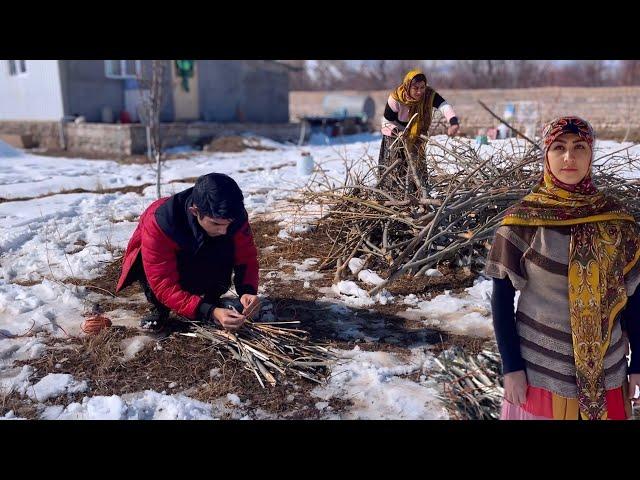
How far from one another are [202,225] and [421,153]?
2304 mm

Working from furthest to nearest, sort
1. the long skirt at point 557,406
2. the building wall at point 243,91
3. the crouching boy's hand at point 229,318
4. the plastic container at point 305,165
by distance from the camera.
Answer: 1. the building wall at point 243,91
2. the plastic container at point 305,165
3. the crouching boy's hand at point 229,318
4. the long skirt at point 557,406

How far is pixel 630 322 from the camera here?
68.3 inches

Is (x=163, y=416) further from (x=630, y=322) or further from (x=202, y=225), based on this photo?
(x=630, y=322)

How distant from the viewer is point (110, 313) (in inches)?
145

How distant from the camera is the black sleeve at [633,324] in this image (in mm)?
1714

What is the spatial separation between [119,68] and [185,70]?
1.87 m

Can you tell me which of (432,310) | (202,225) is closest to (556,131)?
(202,225)

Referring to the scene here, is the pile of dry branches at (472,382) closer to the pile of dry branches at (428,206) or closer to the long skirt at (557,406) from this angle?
the long skirt at (557,406)

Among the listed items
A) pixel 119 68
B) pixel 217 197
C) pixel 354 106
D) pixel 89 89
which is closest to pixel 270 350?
pixel 217 197

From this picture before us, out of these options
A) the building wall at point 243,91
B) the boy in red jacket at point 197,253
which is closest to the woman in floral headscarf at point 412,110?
the boy in red jacket at point 197,253

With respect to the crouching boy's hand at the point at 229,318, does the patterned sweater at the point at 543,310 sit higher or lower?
higher

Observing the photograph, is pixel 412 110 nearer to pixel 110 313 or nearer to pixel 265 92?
pixel 110 313

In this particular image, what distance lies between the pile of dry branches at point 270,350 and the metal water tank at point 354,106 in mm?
21202

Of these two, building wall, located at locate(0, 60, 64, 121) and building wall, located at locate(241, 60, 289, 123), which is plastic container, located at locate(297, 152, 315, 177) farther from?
building wall, located at locate(241, 60, 289, 123)
